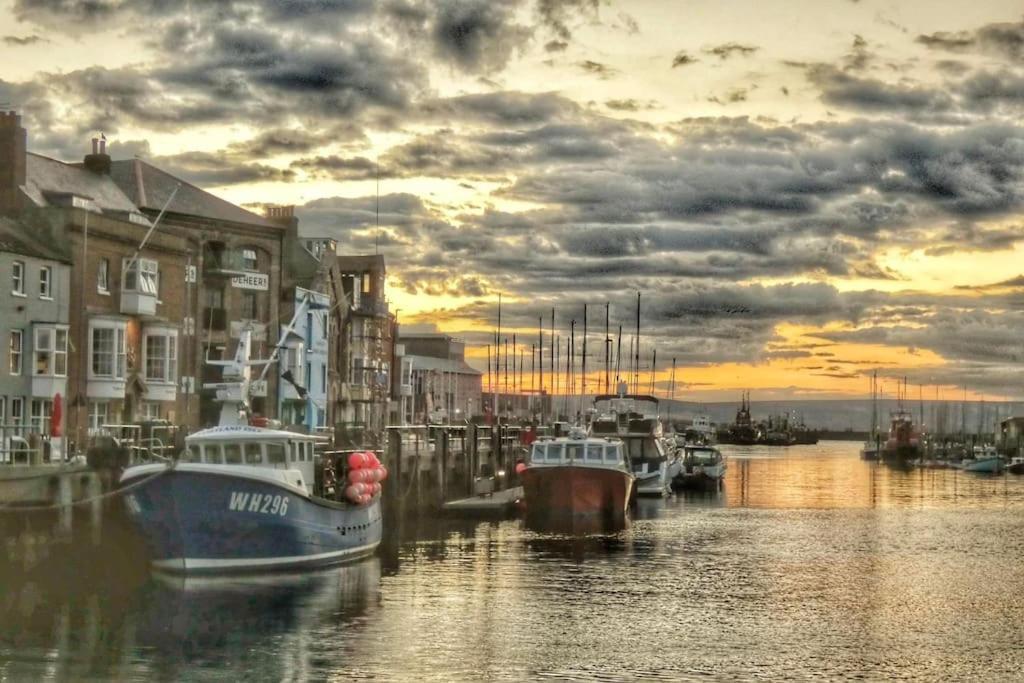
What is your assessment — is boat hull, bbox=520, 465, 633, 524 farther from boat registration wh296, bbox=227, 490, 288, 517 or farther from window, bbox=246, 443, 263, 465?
window, bbox=246, 443, 263, 465

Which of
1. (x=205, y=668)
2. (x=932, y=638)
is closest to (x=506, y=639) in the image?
(x=205, y=668)

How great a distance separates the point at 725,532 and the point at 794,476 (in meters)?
93.3

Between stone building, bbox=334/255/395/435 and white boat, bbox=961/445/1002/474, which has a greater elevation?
stone building, bbox=334/255/395/435

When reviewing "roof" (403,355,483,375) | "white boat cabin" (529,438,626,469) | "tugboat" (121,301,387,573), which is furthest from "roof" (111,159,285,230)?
"roof" (403,355,483,375)

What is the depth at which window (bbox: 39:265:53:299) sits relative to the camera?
2530 inches

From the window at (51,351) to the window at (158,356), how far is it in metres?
7.77

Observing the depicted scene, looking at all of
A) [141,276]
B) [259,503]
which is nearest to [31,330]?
[141,276]

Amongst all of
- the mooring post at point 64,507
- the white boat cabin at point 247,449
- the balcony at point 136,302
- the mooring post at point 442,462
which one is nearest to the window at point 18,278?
the balcony at point 136,302

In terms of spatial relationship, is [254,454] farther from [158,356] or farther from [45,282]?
[158,356]

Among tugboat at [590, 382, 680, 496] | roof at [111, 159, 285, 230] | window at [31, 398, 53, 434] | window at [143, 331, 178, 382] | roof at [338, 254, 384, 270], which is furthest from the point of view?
roof at [338, 254, 384, 270]

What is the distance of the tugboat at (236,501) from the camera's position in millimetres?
44438

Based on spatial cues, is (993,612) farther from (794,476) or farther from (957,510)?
(794,476)

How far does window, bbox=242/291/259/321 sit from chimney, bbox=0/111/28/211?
2037cm

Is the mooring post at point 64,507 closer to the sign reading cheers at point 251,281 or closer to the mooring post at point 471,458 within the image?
the sign reading cheers at point 251,281
